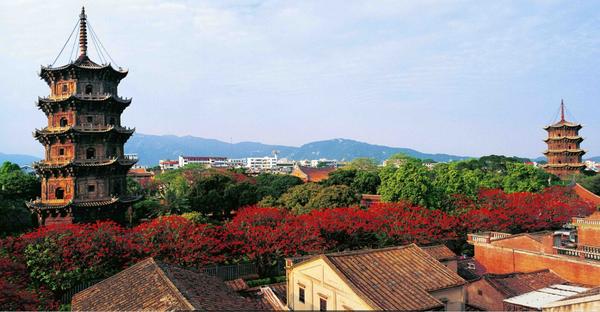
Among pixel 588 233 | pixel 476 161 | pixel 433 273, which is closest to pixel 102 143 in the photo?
pixel 433 273

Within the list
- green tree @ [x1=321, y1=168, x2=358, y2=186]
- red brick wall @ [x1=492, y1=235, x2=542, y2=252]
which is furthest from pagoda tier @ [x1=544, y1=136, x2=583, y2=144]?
red brick wall @ [x1=492, y1=235, x2=542, y2=252]

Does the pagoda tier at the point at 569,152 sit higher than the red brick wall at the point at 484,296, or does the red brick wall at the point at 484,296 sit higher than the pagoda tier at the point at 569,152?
the pagoda tier at the point at 569,152

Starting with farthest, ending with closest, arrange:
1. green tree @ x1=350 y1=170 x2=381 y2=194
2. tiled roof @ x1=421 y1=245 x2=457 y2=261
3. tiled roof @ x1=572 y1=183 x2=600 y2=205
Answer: green tree @ x1=350 y1=170 x2=381 y2=194, tiled roof @ x1=572 y1=183 x2=600 y2=205, tiled roof @ x1=421 y1=245 x2=457 y2=261

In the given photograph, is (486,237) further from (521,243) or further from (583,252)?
(583,252)

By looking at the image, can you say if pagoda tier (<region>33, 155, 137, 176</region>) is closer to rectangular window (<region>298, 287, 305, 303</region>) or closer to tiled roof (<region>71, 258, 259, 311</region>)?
tiled roof (<region>71, 258, 259, 311</region>)

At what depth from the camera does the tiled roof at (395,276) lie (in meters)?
13.1

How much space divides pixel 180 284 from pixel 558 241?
74.7 feet

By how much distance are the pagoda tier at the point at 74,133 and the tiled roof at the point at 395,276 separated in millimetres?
28325

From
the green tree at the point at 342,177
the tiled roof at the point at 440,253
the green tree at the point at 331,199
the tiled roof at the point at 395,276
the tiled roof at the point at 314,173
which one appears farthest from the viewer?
the tiled roof at the point at 314,173

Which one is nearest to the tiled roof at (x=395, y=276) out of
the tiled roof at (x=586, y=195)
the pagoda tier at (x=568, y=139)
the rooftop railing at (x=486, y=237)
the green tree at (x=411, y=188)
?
the rooftop railing at (x=486, y=237)

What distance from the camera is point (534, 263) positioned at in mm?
25734

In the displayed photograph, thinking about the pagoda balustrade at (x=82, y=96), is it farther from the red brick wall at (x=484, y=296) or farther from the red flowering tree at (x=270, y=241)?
the red brick wall at (x=484, y=296)

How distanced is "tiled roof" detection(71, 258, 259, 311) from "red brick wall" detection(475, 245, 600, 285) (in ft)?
60.4

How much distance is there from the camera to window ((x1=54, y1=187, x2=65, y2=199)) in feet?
119
